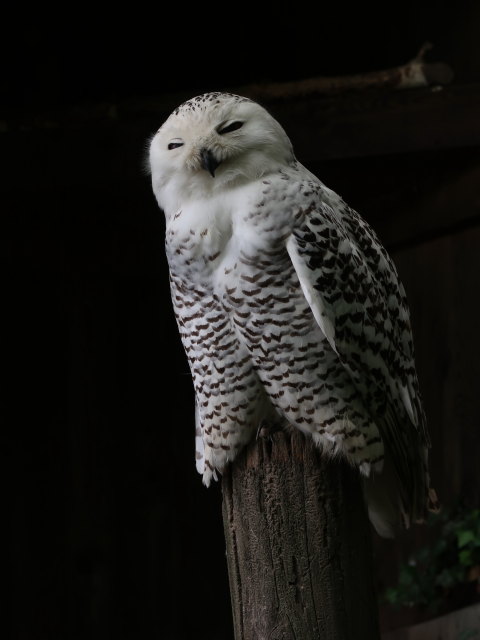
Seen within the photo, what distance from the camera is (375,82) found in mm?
4492

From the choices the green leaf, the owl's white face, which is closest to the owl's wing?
the owl's white face

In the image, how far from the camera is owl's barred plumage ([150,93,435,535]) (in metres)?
2.79

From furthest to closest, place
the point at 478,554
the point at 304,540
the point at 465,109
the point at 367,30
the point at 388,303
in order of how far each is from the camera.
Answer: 1. the point at 367,30
2. the point at 478,554
3. the point at 465,109
4. the point at 388,303
5. the point at 304,540

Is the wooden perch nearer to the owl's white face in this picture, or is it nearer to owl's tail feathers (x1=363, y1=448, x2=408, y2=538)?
the owl's white face

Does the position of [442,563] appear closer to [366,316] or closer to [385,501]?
[385,501]

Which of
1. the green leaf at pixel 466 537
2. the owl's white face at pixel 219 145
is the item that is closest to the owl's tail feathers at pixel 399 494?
the owl's white face at pixel 219 145

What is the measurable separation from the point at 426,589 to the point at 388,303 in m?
2.28

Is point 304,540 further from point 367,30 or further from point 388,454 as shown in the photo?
point 367,30

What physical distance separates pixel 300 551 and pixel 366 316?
652mm

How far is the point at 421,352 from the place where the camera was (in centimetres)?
510

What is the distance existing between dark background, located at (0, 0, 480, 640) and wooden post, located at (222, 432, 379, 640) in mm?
2002

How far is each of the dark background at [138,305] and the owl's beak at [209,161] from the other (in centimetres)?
166

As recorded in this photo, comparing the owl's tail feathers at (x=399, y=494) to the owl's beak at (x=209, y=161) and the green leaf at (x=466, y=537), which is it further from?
the green leaf at (x=466, y=537)

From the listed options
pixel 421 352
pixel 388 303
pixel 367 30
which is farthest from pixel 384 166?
pixel 388 303
